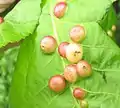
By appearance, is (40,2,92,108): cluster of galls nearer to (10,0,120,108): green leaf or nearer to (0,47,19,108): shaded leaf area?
(10,0,120,108): green leaf

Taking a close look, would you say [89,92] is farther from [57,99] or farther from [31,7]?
[31,7]

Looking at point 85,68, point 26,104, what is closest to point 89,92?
point 85,68

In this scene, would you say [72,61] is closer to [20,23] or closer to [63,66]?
[63,66]

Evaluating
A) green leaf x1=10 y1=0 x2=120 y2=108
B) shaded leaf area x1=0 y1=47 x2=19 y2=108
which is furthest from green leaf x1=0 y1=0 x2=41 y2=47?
shaded leaf area x1=0 y1=47 x2=19 y2=108

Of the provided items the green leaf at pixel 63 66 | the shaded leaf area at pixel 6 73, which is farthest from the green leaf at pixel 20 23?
the shaded leaf area at pixel 6 73

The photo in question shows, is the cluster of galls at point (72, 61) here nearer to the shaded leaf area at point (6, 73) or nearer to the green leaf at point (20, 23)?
the green leaf at point (20, 23)

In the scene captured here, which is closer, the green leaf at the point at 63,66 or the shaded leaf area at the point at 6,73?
the green leaf at the point at 63,66

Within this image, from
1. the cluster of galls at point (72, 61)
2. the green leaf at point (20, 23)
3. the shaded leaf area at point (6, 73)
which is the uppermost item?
the green leaf at point (20, 23)
